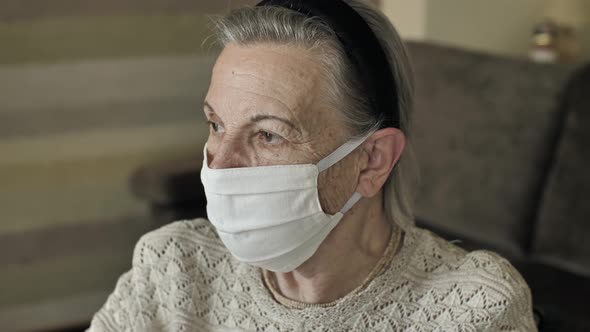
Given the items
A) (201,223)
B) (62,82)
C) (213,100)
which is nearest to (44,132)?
(62,82)

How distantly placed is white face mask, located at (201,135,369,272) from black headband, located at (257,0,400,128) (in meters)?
0.10

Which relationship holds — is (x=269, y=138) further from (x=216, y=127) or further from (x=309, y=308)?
(x=309, y=308)

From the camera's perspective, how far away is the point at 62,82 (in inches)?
141

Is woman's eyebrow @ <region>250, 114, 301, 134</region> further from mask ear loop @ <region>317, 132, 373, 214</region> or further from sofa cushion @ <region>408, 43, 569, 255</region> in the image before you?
sofa cushion @ <region>408, 43, 569, 255</region>

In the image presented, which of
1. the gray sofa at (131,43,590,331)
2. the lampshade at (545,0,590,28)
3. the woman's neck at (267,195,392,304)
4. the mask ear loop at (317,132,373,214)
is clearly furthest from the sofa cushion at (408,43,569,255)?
the mask ear loop at (317,132,373,214)

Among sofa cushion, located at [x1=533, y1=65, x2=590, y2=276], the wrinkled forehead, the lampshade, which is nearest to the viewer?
the wrinkled forehead

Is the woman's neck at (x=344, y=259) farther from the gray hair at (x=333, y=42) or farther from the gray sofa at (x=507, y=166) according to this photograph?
the gray sofa at (x=507, y=166)

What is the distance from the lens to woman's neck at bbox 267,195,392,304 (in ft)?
5.33

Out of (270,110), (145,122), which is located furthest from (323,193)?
(145,122)

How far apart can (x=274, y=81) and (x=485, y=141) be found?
5.39 feet

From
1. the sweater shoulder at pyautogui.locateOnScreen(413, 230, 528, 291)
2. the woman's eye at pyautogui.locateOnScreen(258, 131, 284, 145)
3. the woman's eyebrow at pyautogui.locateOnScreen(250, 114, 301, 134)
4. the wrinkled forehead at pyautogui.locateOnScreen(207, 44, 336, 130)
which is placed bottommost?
the sweater shoulder at pyautogui.locateOnScreen(413, 230, 528, 291)

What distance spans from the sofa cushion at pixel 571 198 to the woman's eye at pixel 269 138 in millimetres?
1459

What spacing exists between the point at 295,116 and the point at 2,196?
7.91 feet

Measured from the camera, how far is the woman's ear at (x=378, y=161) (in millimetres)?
1605
